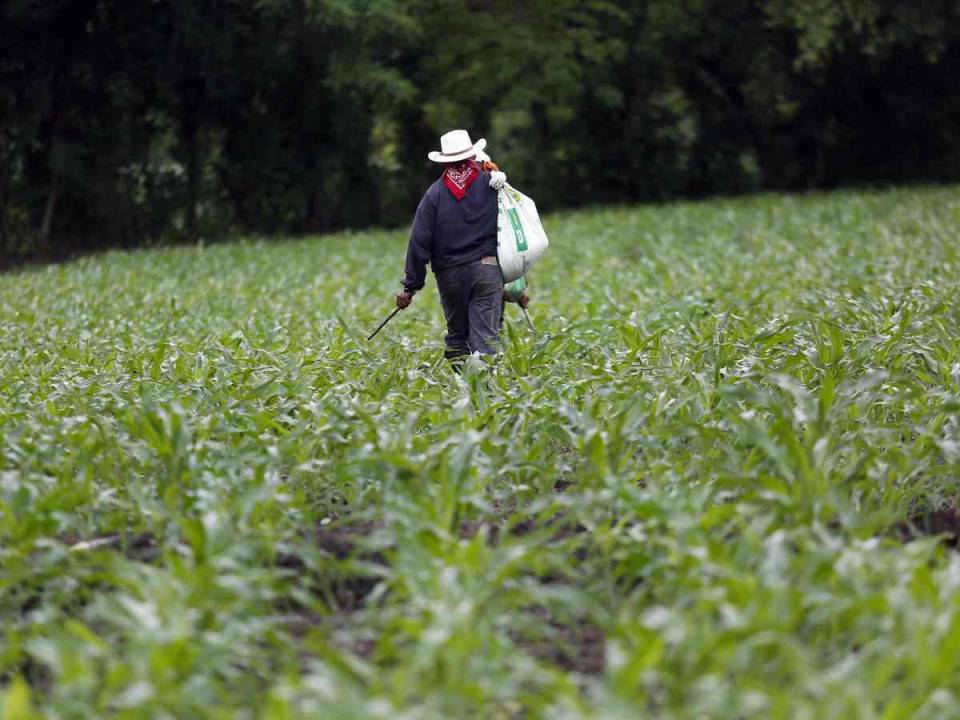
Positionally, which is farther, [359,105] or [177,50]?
[359,105]

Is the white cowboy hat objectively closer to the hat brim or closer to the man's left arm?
the hat brim

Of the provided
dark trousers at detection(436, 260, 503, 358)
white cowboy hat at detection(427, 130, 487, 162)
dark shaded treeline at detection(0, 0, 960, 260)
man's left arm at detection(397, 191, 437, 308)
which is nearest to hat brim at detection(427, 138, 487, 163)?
white cowboy hat at detection(427, 130, 487, 162)

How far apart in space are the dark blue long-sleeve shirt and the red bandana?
0.10 ft

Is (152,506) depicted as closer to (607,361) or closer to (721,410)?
(721,410)

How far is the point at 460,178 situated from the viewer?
28.0ft

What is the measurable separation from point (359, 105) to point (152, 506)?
27.4 metres

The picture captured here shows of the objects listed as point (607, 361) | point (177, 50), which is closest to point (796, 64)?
point (177, 50)

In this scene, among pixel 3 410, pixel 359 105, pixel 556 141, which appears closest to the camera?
pixel 3 410

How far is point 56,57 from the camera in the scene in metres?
25.7

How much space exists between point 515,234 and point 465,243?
1.02ft

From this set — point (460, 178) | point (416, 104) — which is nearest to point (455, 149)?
point (460, 178)

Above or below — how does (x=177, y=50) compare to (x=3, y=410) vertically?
above

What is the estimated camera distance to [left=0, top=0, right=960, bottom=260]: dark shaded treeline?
1042 inches

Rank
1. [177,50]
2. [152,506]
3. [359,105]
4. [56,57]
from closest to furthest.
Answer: [152,506] < [56,57] < [177,50] < [359,105]
